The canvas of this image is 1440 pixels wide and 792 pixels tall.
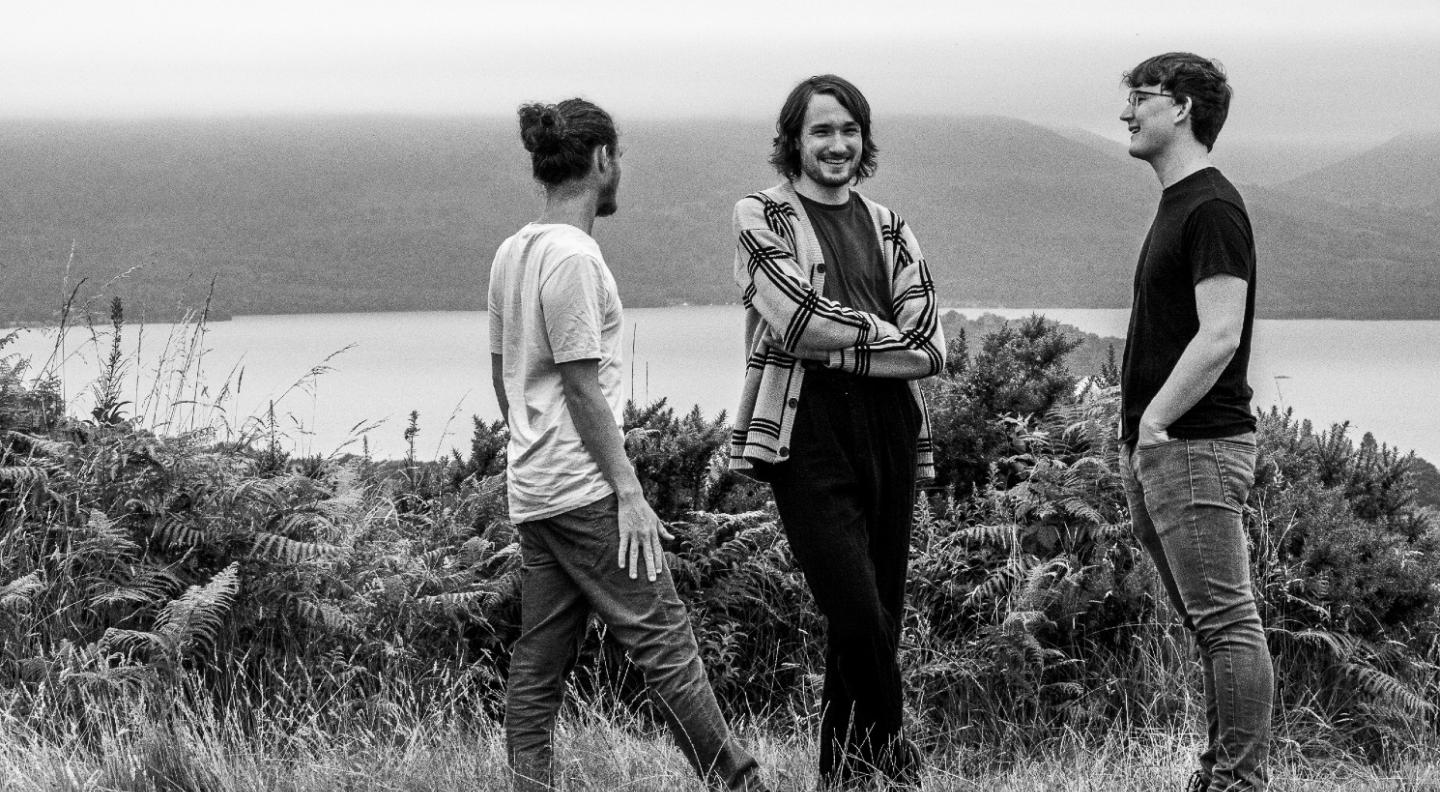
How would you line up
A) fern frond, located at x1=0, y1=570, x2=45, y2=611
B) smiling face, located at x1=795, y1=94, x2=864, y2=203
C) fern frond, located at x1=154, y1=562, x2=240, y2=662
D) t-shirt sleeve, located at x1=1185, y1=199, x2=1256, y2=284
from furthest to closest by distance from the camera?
1. fern frond, located at x1=0, y1=570, x2=45, y2=611
2. fern frond, located at x1=154, y1=562, x2=240, y2=662
3. smiling face, located at x1=795, y1=94, x2=864, y2=203
4. t-shirt sleeve, located at x1=1185, y1=199, x2=1256, y2=284

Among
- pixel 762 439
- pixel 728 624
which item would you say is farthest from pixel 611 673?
pixel 762 439

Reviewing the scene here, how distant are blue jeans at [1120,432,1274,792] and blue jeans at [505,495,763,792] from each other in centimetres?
143

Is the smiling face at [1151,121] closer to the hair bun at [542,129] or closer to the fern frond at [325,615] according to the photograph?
the hair bun at [542,129]

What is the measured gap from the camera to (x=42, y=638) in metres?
5.13

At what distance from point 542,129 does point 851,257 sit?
106cm

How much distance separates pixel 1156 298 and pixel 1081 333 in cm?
454

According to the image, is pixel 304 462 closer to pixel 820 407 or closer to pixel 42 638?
pixel 42 638

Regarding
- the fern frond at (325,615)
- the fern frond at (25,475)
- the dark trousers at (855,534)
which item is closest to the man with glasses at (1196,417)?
the dark trousers at (855,534)

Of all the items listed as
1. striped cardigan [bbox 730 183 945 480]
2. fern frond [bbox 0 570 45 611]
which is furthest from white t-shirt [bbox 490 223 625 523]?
fern frond [bbox 0 570 45 611]

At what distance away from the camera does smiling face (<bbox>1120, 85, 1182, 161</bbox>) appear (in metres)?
3.73

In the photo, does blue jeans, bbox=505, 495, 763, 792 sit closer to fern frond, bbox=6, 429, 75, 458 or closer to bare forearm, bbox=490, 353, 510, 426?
bare forearm, bbox=490, 353, 510, 426

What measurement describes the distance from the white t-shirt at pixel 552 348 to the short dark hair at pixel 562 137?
162 millimetres

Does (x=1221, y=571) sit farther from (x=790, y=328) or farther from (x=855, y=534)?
(x=790, y=328)

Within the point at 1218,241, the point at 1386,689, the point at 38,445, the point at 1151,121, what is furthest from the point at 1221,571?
the point at 38,445
